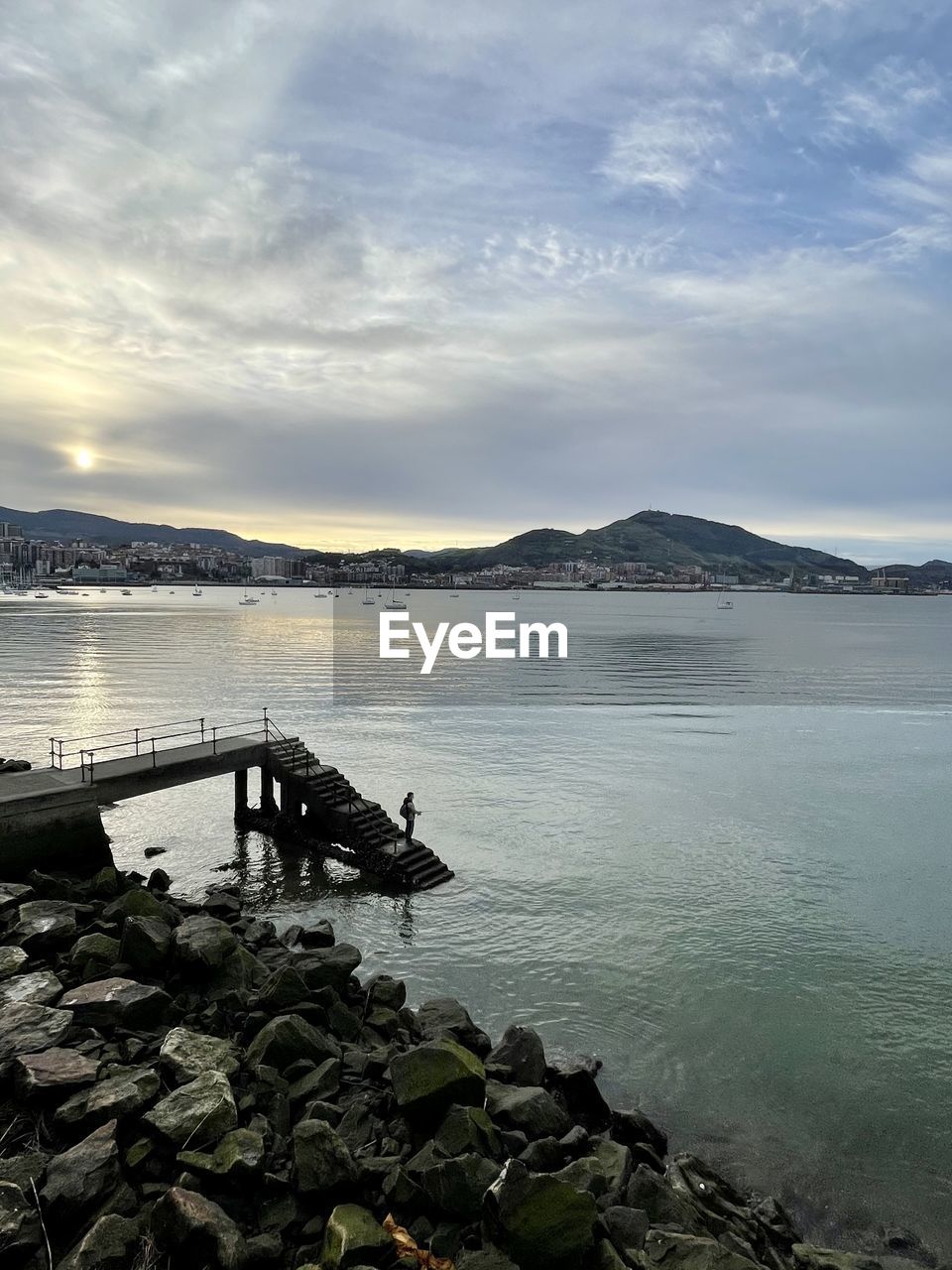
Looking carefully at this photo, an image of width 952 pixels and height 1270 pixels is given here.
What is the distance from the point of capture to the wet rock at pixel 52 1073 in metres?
9.34

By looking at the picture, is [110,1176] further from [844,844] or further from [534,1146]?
[844,844]

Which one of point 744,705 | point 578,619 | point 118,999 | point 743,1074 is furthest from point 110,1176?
point 578,619

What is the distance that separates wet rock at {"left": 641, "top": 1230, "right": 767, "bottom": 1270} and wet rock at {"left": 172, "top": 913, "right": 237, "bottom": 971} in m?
8.31

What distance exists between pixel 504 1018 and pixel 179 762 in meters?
13.5

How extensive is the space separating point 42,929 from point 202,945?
3.22 m

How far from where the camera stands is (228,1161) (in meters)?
8.55

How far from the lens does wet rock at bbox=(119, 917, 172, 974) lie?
517 inches

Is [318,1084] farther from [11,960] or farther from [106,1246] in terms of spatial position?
[11,960]

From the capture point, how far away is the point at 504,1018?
16.0 m

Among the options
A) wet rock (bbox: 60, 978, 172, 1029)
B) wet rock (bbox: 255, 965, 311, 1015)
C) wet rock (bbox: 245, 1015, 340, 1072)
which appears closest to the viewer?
wet rock (bbox: 245, 1015, 340, 1072)

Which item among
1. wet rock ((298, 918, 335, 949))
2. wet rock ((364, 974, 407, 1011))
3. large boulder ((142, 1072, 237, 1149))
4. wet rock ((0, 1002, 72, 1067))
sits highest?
wet rock ((0, 1002, 72, 1067))

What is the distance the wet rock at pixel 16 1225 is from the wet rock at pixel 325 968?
6.09 meters

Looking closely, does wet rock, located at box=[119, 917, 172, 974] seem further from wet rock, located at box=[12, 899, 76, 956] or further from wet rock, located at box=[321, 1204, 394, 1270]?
wet rock, located at box=[321, 1204, 394, 1270]

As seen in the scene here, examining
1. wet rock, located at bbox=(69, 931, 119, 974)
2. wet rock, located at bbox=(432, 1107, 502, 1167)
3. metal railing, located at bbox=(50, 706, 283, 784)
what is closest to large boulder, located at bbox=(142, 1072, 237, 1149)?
wet rock, located at bbox=(432, 1107, 502, 1167)
